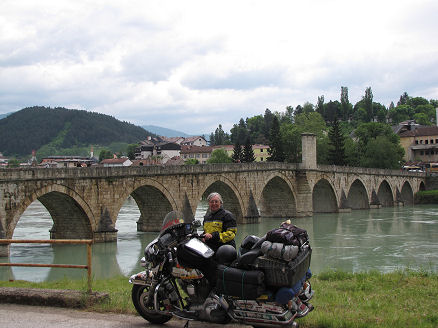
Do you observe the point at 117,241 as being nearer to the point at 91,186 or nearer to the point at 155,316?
the point at 91,186

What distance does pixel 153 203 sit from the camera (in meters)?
32.4

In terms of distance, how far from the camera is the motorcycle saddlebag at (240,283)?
5.55 metres

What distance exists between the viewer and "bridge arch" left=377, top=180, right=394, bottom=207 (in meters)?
59.6

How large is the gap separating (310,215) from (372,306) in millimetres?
38057

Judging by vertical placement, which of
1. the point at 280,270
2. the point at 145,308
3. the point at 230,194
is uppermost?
the point at 280,270

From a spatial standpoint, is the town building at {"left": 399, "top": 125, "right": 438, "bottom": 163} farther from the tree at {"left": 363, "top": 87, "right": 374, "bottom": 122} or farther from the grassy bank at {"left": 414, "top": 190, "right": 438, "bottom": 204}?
the tree at {"left": 363, "top": 87, "right": 374, "bottom": 122}

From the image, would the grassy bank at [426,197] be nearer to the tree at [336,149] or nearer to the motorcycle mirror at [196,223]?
the tree at [336,149]

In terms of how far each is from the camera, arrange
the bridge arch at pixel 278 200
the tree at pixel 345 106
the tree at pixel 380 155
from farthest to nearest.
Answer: the tree at pixel 345 106
the tree at pixel 380 155
the bridge arch at pixel 278 200

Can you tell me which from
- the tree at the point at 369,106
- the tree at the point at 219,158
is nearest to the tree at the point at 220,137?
the tree at the point at 369,106

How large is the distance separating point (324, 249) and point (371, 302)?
1705 cm

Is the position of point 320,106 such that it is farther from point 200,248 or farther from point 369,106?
point 200,248

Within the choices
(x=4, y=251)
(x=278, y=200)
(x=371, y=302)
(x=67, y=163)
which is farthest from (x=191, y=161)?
(x=371, y=302)

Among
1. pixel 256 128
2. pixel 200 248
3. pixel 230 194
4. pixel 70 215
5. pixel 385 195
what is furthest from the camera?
pixel 256 128

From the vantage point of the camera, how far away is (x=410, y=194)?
2542 inches
